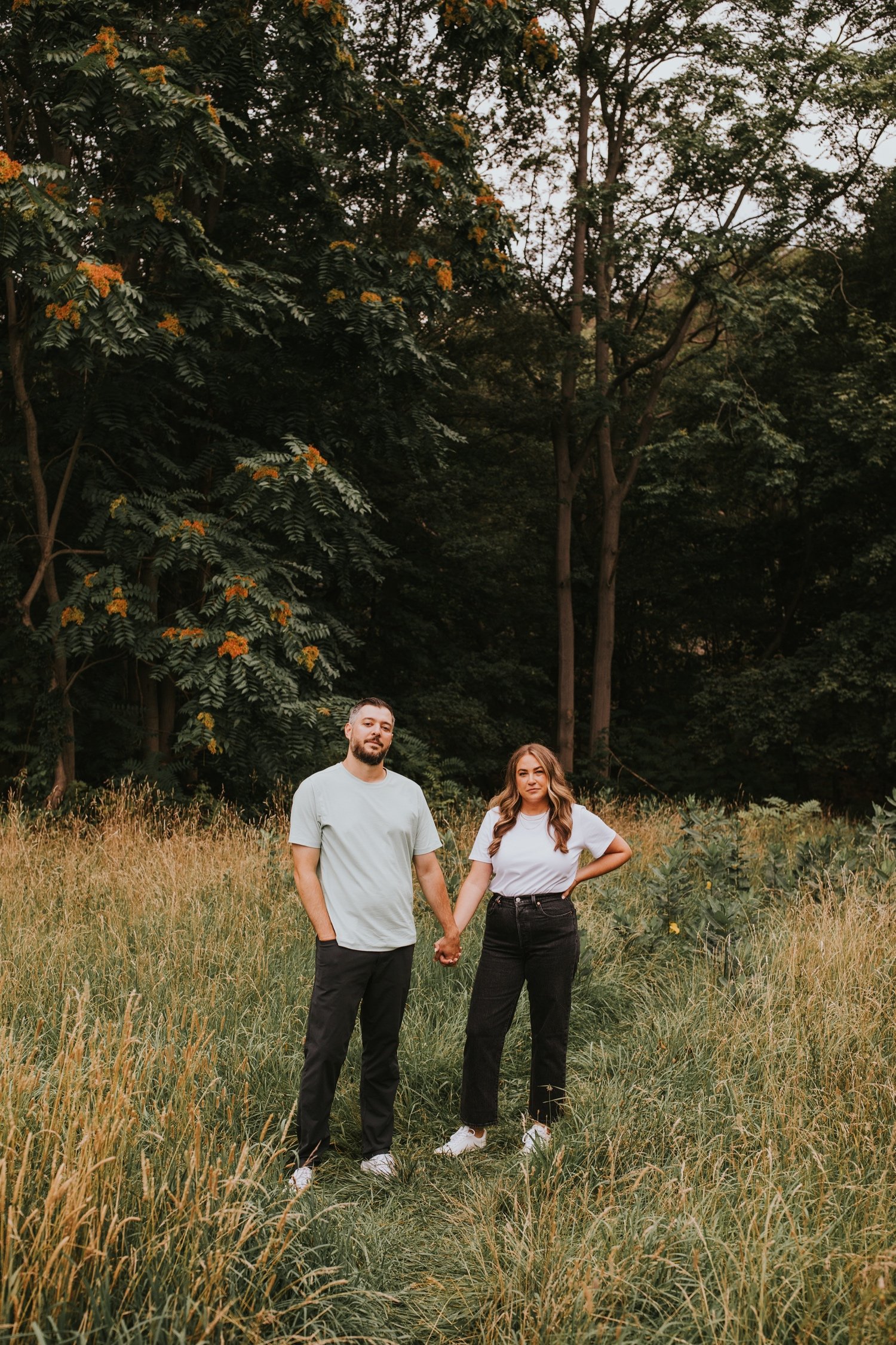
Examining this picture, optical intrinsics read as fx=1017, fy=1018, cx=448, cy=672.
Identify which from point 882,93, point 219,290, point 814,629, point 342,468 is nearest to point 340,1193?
point 219,290

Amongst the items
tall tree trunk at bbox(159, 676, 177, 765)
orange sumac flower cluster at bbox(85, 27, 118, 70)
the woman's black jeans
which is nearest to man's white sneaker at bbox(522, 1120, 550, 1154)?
the woman's black jeans

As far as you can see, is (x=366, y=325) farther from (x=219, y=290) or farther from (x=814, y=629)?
(x=814, y=629)

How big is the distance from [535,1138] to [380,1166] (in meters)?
0.66

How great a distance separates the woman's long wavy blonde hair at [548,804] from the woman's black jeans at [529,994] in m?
0.24

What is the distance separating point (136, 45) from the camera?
30.1ft

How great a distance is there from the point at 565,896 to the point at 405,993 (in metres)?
0.78

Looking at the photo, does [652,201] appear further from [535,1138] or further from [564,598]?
[535,1138]

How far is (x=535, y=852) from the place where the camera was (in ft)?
13.9

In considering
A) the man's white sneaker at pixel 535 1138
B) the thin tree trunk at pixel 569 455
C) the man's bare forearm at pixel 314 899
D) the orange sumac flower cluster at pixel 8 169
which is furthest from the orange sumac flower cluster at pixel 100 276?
the thin tree trunk at pixel 569 455

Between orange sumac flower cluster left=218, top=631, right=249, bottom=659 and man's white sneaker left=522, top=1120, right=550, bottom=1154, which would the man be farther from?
orange sumac flower cluster left=218, top=631, right=249, bottom=659

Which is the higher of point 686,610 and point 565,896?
point 686,610

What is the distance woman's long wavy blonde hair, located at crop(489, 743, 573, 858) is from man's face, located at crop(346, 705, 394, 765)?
0.59 m

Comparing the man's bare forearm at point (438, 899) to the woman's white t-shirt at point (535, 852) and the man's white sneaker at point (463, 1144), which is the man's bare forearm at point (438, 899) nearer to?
the woman's white t-shirt at point (535, 852)

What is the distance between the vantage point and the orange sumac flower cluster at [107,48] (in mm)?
7922
